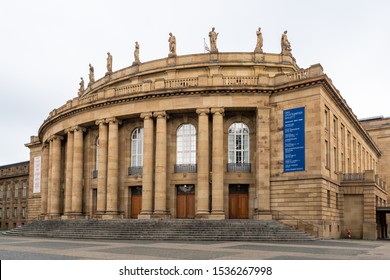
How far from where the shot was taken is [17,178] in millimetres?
94000

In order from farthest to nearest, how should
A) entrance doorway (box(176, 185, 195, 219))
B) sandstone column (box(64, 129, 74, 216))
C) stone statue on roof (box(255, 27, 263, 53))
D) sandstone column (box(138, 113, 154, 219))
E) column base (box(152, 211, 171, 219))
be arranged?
sandstone column (box(64, 129, 74, 216)), stone statue on roof (box(255, 27, 263, 53)), entrance doorway (box(176, 185, 195, 219)), sandstone column (box(138, 113, 154, 219)), column base (box(152, 211, 171, 219))

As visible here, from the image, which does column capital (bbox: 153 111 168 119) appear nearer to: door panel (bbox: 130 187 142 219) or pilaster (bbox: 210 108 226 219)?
pilaster (bbox: 210 108 226 219)

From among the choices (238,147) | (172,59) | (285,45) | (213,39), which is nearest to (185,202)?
(238,147)

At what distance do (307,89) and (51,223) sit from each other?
26368 mm

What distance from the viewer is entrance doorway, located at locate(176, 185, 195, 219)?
4412 cm

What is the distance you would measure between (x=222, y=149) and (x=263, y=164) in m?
3.80

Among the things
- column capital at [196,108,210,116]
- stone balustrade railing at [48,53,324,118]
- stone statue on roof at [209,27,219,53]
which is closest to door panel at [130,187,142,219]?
stone balustrade railing at [48,53,324,118]

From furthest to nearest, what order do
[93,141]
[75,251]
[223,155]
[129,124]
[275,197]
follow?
[93,141]
[129,124]
[223,155]
[275,197]
[75,251]

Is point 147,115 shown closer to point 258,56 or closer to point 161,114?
point 161,114

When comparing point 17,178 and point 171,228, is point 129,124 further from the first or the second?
point 17,178

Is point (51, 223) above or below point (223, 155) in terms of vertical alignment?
below

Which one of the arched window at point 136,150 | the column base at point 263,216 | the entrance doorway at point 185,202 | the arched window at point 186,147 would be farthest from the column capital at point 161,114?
the column base at point 263,216

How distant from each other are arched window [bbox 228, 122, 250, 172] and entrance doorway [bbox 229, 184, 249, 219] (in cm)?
170

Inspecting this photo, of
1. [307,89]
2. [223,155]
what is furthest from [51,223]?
[307,89]
